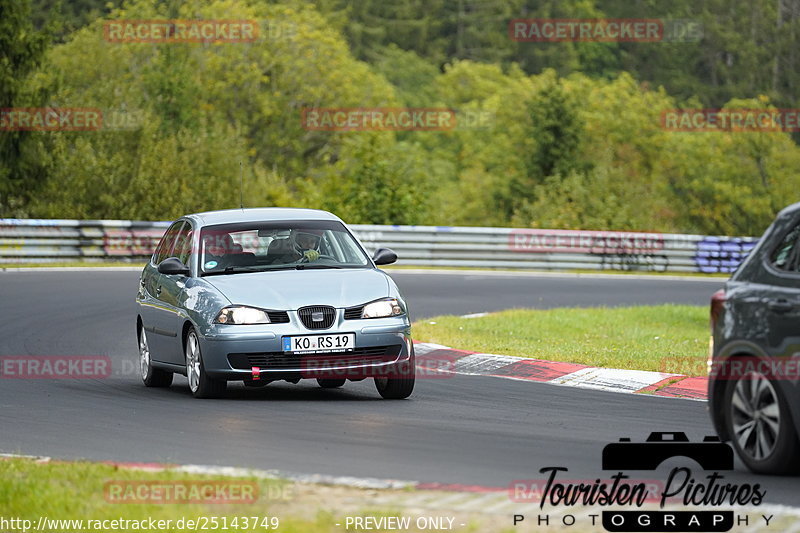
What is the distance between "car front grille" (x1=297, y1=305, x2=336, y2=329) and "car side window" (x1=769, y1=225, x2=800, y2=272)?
436 cm

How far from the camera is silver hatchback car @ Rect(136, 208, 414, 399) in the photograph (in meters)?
12.0

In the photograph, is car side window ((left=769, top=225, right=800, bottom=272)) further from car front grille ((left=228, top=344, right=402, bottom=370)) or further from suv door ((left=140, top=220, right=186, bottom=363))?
suv door ((left=140, top=220, right=186, bottom=363))

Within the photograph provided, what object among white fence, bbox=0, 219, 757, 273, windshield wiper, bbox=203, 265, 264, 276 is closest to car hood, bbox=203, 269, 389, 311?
windshield wiper, bbox=203, 265, 264, 276

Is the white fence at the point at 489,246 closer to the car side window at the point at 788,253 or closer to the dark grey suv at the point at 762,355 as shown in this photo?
the dark grey suv at the point at 762,355

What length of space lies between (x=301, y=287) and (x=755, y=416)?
4776 millimetres

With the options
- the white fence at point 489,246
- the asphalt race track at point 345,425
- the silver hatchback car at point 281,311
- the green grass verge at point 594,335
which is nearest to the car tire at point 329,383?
the silver hatchback car at point 281,311

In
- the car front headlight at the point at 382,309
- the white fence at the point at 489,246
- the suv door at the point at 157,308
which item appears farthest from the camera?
the white fence at the point at 489,246

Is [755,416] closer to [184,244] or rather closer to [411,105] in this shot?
[184,244]

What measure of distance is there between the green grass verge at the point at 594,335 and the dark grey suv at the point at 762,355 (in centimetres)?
578

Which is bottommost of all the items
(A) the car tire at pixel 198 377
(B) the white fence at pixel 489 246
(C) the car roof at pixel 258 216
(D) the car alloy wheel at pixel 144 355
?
(B) the white fence at pixel 489 246

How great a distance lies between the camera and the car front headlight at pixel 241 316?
12.1 metres

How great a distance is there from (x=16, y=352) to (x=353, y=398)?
516cm

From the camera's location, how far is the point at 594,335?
1897 centimetres

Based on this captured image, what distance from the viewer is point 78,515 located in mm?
7082
